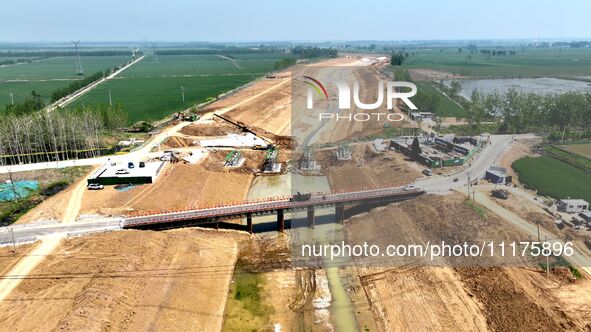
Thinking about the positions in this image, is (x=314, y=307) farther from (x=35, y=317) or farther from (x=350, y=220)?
(x=35, y=317)

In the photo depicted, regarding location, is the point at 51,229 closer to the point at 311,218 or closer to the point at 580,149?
the point at 311,218

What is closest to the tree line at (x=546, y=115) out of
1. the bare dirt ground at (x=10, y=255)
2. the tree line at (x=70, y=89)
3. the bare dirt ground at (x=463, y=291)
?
the bare dirt ground at (x=463, y=291)

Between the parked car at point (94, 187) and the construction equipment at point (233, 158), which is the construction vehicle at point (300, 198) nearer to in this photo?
the construction equipment at point (233, 158)

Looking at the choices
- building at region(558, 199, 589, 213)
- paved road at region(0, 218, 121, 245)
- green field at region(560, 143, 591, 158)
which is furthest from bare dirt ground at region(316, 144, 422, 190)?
green field at region(560, 143, 591, 158)

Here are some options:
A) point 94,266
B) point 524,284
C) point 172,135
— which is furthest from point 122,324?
point 172,135

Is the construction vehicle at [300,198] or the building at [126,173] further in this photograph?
the building at [126,173]

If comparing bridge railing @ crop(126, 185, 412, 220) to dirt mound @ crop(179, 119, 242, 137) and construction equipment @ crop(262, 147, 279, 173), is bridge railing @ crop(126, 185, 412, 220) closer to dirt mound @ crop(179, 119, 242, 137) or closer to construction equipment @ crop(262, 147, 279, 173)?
construction equipment @ crop(262, 147, 279, 173)
